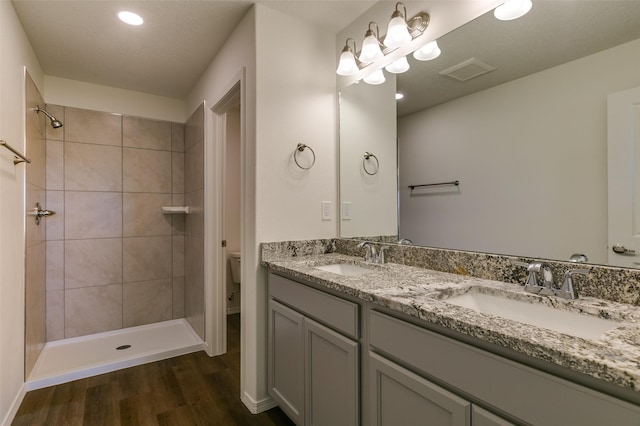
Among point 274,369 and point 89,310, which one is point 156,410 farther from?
point 89,310

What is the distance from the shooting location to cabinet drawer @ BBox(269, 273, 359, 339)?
4.17ft

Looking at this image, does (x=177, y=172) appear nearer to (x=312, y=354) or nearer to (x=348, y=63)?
(x=348, y=63)

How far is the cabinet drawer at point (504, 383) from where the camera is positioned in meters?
0.63

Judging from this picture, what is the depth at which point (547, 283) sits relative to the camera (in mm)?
1099

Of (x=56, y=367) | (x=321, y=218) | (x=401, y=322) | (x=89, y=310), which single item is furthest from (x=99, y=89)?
(x=401, y=322)

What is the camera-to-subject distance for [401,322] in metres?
1.04

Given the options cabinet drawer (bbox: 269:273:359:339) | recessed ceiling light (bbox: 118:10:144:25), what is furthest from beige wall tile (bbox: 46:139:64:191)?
cabinet drawer (bbox: 269:273:359:339)

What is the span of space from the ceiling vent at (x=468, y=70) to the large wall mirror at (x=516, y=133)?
14 millimetres

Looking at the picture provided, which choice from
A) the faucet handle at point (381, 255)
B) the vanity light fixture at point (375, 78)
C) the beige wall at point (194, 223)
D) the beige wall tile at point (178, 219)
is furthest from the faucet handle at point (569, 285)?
the beige wall tile at point (178, 219)

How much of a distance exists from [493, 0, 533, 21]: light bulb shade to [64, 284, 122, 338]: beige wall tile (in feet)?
11.7

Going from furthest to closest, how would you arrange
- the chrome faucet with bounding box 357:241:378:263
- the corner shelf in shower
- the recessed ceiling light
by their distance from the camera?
the corner shelf in shower → the recessed ceiling light → the chrome faucet with bounding box 357:241:378:263

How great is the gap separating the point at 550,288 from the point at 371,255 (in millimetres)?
899

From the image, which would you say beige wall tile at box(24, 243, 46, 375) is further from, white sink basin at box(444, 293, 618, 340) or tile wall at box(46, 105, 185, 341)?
white sink basin at box(444, 293, 618, 340)

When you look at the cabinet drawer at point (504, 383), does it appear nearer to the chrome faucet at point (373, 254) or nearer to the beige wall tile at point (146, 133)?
the chrome faucet at point (373, 254)
